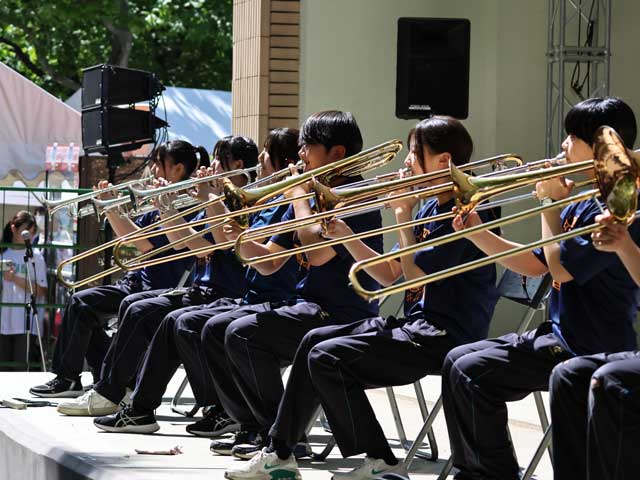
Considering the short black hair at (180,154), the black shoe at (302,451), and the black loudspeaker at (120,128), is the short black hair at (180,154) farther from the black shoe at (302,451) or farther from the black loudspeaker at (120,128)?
the black loudspeaker at (120,128)

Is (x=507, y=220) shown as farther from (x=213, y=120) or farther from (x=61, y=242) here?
(x=213, y=120)

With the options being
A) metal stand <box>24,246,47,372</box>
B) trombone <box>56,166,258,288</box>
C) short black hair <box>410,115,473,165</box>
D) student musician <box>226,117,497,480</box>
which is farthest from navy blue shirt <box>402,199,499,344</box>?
metal stand <box>24,246,47,372</box>

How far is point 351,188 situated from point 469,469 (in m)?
1.03

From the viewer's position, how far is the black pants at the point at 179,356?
5.65m

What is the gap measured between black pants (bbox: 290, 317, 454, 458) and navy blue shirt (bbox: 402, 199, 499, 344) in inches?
2.0

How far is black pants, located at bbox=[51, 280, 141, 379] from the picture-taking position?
22.6 feet

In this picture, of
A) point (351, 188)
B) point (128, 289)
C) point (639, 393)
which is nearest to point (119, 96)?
point (128, 289)

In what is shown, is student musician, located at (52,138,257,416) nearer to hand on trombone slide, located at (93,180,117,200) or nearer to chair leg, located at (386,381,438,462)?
hand on trombone slide, located at (93,180,117,200)

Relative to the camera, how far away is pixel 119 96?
9.12 m

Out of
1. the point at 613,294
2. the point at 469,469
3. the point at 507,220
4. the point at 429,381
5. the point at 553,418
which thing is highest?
the point at 507,220

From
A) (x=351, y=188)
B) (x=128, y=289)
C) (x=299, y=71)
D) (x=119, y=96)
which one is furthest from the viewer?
(x=299, y=71)

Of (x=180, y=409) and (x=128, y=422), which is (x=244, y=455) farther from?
(x=180, y=409)

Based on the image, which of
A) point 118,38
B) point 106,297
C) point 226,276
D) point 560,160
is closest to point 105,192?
point 106,297

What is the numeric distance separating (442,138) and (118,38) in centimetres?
1871
